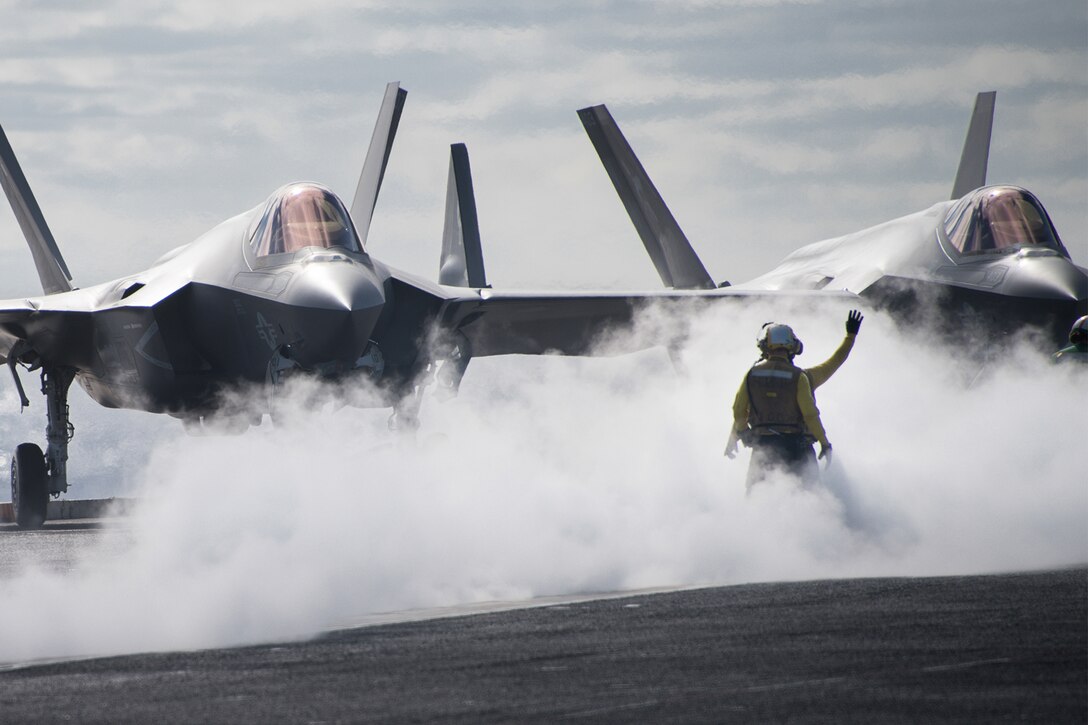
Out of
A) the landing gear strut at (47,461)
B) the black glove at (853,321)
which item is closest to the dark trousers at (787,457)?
the black glove at (853,321)

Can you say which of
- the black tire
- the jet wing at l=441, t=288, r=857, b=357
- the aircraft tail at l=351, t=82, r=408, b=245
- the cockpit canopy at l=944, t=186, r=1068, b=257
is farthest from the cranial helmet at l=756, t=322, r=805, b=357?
the black tire

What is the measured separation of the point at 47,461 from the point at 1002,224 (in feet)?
46.5

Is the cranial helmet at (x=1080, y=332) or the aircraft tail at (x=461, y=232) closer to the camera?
the cranial helmet at (x=1080, y=332)

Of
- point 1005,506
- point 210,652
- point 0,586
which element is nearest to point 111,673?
point 210,652

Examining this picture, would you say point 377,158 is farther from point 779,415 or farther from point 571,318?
point 779,415

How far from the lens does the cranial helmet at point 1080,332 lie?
15219mm

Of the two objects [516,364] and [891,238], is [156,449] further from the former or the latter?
[891,238]

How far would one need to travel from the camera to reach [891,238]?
23.1m

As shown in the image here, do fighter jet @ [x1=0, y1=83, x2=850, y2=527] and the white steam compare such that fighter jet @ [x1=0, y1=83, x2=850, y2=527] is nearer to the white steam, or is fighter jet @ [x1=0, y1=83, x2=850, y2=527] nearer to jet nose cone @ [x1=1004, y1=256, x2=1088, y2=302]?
the white steam

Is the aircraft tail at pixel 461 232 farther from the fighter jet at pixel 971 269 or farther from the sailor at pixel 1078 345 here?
the sailor at pixel 1078 345

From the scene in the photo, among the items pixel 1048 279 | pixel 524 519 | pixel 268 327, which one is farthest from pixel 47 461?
pixel 1048 279

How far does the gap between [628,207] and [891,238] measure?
7374mm

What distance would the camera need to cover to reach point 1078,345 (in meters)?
15.4

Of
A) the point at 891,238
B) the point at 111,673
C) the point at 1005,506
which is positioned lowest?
the point at 1005,506
